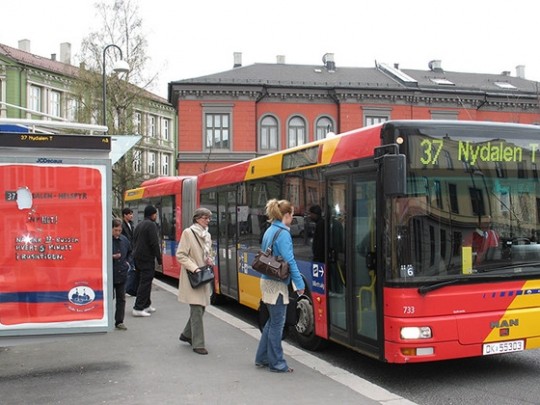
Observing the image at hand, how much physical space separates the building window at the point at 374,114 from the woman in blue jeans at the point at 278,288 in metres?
36.7

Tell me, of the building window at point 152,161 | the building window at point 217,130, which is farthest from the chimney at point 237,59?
the building window at point 152,161

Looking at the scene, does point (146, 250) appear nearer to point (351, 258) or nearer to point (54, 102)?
point (351, 258)

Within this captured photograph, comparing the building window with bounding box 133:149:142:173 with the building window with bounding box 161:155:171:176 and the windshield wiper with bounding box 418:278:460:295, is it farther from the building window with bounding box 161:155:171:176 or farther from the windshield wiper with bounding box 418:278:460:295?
the building window with bounding box 161:155:171:176

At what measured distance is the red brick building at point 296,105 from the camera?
39406 millimetres

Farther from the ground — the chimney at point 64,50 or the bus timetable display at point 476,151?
the chimney at point 64,50

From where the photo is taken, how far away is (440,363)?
22.4 feet

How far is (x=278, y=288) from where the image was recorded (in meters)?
5.91

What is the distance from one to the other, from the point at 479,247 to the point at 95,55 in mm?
30814

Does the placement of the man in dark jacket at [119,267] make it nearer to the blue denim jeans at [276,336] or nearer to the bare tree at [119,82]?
the blue denim jeans at [276,336]

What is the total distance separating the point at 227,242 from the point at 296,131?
31094mm

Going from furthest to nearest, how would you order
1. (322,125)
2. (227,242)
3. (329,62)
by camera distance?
(329,62), (322,125), (227,242)

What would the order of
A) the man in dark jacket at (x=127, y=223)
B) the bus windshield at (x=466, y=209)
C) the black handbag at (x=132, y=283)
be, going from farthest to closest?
1. the man in dark jacket at (x=127, y=223)
2. the black handbag at (x=132, y=283)
3. the bus windshield at (x=466, y=209)

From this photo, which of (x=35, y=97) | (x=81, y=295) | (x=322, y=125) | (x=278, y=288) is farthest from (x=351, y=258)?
(x=35, y=97)

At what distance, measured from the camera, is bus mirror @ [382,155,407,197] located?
5.25 metres
